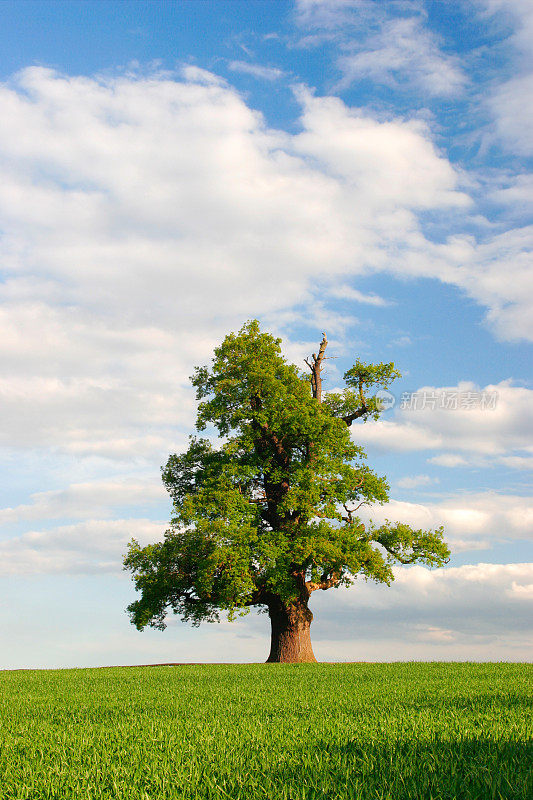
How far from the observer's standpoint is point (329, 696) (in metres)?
11.5

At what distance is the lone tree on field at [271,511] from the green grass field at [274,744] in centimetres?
1214

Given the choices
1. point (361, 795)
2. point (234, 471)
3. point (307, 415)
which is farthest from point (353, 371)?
point (361, 795)

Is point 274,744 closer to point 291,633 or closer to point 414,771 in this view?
point 414,771

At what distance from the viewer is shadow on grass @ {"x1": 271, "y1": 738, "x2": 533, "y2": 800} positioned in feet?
15.3

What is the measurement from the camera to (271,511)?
28.5 metres

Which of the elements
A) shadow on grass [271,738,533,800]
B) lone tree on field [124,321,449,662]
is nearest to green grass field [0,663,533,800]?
shadow on grass [271,738,533,800]

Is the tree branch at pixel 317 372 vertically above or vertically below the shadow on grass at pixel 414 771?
above

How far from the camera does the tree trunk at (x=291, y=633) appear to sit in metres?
26.8

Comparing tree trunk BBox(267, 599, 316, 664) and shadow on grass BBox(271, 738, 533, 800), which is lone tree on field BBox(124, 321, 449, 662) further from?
shadow on grass BBox(271, 738, 533, 800)

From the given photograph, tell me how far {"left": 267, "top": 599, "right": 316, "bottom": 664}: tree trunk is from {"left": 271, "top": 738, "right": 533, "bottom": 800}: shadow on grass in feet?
69.7

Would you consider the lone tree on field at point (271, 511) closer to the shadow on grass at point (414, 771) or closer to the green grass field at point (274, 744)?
the green grass field at point (274, 744)

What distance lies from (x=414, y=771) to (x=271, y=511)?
76.3 ft

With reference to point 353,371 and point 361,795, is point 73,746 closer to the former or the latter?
point 361,795

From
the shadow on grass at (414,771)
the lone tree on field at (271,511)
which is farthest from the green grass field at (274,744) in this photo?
the lone tree on field at (271,511)
